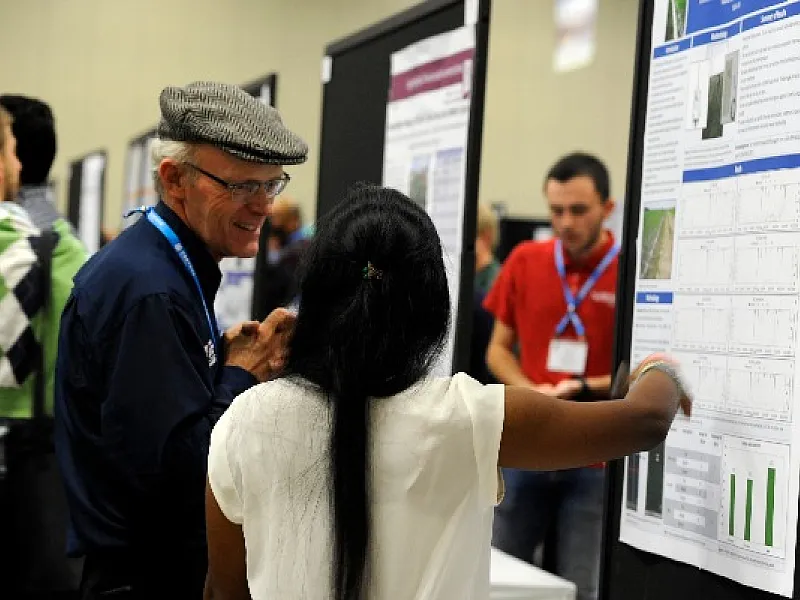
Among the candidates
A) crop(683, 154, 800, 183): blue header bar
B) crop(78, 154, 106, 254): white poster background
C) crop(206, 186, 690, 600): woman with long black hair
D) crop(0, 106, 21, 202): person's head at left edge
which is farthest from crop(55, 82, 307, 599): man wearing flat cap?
crop(78, 154, 106, 254): white poster background

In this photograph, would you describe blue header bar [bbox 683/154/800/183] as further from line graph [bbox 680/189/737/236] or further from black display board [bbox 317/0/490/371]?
black display board [bbox 317/0/490/371]

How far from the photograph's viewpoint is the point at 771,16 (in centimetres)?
184

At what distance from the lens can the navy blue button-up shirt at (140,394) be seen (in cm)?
195

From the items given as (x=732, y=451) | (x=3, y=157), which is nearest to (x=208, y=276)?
(x=732, y=451)

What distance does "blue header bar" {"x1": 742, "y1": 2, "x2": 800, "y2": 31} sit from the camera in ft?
5.86

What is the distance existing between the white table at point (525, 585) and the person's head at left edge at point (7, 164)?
1701mm

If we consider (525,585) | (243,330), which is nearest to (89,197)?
(525,585)

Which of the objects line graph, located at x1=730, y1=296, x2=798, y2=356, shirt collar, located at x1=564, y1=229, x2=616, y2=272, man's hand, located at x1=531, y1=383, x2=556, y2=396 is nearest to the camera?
line graph, located at x1=730, y1=296, x2=798, y2=356

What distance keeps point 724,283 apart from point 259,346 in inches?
31.6

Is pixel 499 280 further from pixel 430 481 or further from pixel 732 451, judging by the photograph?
pixel 430 481

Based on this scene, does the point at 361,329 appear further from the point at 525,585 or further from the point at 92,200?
the point at 92,200

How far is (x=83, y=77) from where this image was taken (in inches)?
407

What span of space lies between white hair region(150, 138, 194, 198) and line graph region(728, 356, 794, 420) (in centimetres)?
100

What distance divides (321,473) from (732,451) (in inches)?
27.6
